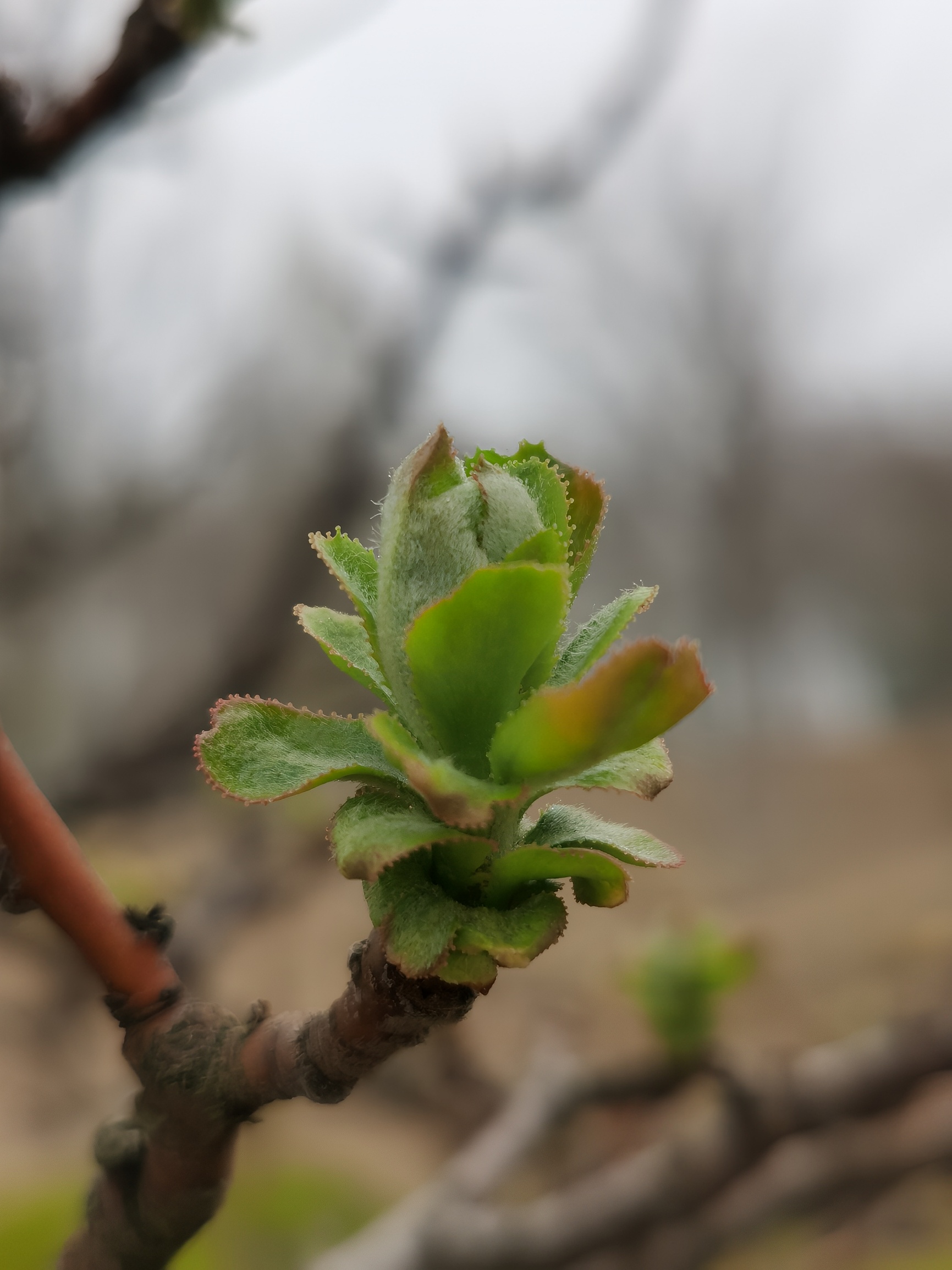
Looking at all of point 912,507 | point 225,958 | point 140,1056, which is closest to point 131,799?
point 225,958

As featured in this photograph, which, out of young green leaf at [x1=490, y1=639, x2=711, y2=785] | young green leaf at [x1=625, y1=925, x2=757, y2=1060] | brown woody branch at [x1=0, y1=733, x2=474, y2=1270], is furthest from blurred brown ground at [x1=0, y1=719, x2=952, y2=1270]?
young green leaf at [x1=490, y1=639, x2=711, y2=785]

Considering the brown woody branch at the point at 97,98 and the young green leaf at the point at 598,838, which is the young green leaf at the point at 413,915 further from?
the brown woody branch at the point at 97,98

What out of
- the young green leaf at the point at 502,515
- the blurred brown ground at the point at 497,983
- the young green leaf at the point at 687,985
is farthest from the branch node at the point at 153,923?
the young green leaf at the point at 687,985

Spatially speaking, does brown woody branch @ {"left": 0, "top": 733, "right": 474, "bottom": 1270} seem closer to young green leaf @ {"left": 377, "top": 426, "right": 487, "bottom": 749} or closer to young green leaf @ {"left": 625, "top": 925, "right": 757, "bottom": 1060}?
young green leaf @ {"left": 377, "top": 426, "right": 487, "bottom": 749}

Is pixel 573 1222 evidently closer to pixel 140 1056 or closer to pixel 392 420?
pixel 140 1056

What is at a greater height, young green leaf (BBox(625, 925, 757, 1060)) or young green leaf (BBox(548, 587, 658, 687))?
young green leaf (BBox(625, 925, 757, 1060))

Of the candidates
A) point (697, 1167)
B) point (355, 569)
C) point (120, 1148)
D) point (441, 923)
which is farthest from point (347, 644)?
point (697, 1167)

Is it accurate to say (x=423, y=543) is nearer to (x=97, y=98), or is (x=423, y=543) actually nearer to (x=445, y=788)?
(x=445, y=788)
